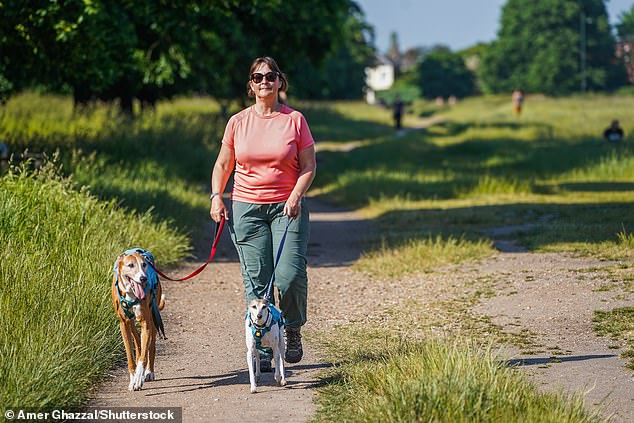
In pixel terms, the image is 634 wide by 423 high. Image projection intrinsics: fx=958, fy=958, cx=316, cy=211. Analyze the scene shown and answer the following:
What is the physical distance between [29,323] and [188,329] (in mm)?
1843

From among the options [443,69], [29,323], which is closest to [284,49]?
[29,323]

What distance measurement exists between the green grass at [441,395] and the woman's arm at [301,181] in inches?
45.1

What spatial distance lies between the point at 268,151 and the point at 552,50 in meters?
101

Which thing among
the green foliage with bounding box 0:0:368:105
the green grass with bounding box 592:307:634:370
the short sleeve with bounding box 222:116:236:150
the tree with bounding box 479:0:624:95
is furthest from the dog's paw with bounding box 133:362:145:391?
the tree with bounding box 479:0:624:95

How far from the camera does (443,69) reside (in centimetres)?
12675

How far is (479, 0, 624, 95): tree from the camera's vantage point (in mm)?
99125

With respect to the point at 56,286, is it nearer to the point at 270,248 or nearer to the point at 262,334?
the point at 270,248

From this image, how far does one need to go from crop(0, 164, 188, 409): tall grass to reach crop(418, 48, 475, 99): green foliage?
386 feet

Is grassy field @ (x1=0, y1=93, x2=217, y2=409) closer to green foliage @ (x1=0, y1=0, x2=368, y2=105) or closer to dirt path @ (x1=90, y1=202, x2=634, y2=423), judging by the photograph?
dirt path @ (x1=90, y1=202, x2=634, y2=423)

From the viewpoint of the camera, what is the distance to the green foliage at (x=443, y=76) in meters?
126

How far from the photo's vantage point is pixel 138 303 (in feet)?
19.7

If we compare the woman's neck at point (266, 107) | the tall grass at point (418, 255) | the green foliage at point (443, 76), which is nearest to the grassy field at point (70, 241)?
the woman's neck at point (266, 107)

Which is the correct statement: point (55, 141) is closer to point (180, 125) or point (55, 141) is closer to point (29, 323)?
point (180, 125)

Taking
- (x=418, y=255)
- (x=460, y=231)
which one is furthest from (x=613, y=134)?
(x=418, y=255)
